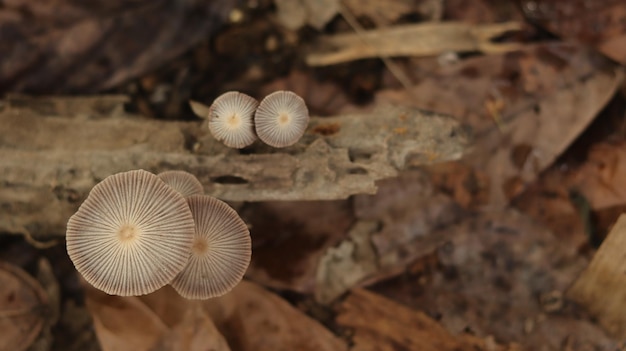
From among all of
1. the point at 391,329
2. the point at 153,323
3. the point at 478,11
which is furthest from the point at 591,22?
the point at 153,323

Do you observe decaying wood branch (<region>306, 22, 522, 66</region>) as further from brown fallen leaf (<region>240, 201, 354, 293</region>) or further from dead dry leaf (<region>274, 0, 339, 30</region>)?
brown fallen leaf (<region>240, 201, 354, 293</region>)

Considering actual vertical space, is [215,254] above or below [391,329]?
above

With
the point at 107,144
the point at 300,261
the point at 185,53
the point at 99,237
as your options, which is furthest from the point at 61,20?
the point at 300,261

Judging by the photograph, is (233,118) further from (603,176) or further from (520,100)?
(603,176)

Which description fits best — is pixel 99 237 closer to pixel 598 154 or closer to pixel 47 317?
pixel 47 317

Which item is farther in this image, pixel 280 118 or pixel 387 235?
pixel 387 235

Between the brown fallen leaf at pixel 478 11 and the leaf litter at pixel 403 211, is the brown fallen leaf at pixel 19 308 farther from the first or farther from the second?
the brown fallen leaf at pixel 478 11

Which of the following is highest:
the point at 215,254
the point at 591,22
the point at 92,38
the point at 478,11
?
the point at 478,11

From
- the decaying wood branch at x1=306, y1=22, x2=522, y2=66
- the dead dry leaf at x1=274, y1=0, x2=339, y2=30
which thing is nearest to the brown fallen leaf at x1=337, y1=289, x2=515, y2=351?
the decaying wood branch at x1=306, y1=22, x2=522, y2=66
